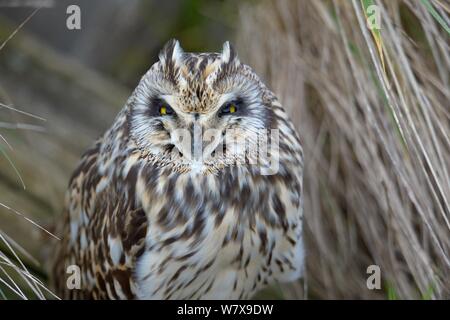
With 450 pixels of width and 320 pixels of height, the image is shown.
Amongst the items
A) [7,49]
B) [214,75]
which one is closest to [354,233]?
[214,75]

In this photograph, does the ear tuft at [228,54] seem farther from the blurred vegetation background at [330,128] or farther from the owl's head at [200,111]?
the blurred vegetation background at [330,128]

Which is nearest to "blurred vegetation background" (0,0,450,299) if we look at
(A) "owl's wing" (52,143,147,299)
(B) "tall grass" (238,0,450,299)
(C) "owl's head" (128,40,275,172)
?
(B) "tall grass" (238,0,450,299)

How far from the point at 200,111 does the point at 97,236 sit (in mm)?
551

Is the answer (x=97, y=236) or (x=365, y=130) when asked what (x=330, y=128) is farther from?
(x=97, y=236)

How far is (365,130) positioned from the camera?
221cm

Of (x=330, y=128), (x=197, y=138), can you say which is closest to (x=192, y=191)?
(x=197, y=138)

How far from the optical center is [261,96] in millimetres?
1718

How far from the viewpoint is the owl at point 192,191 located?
1609mm

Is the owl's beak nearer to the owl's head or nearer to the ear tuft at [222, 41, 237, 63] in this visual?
the owl's head

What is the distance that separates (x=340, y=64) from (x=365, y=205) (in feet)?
1.36

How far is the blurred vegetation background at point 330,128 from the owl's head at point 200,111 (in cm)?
27

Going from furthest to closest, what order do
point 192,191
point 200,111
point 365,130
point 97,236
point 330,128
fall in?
point 330,128 → point 365,130 → point 97,236 → point 192,191 → point 200,111

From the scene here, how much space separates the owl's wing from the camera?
1.85 meters

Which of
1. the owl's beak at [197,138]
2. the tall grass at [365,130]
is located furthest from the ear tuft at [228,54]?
the tall grass at [365,130]
